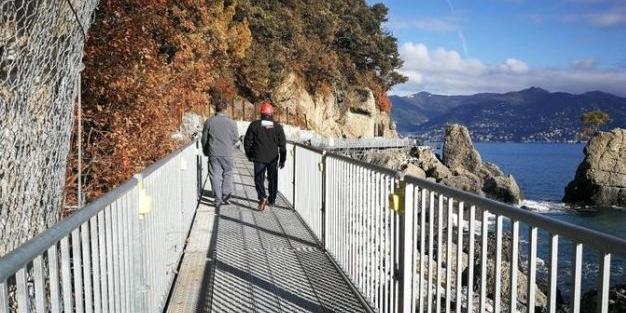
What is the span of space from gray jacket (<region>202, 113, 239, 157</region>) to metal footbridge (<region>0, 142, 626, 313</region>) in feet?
4.04

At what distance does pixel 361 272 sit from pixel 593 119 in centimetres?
12870

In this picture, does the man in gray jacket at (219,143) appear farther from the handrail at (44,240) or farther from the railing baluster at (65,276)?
the railing baluster at (65,276)

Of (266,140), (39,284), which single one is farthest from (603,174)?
Answer: (39,284)

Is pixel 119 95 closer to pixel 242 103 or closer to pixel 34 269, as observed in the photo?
pixel 34 269

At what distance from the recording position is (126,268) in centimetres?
344

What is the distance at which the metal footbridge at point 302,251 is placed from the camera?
7.47ft

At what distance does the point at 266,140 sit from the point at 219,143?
0.91 meters

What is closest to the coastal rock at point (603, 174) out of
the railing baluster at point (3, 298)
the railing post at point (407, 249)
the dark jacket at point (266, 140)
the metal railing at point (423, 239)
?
the dark jacket at point (266, 140)

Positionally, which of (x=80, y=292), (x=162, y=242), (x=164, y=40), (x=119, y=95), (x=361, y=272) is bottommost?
(x=361, y=272)

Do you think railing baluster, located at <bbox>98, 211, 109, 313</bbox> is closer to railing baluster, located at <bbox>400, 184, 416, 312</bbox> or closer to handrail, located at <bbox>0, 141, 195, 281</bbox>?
handrail, located at <bbox>0, 141, 195, 281</bbox>

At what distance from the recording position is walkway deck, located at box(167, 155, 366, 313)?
17.9ft

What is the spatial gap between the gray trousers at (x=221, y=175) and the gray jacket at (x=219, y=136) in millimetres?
154

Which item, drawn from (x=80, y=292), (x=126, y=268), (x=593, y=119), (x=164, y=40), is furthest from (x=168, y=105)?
(x=593, y=119)

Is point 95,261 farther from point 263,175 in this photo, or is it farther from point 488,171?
point 488,171
